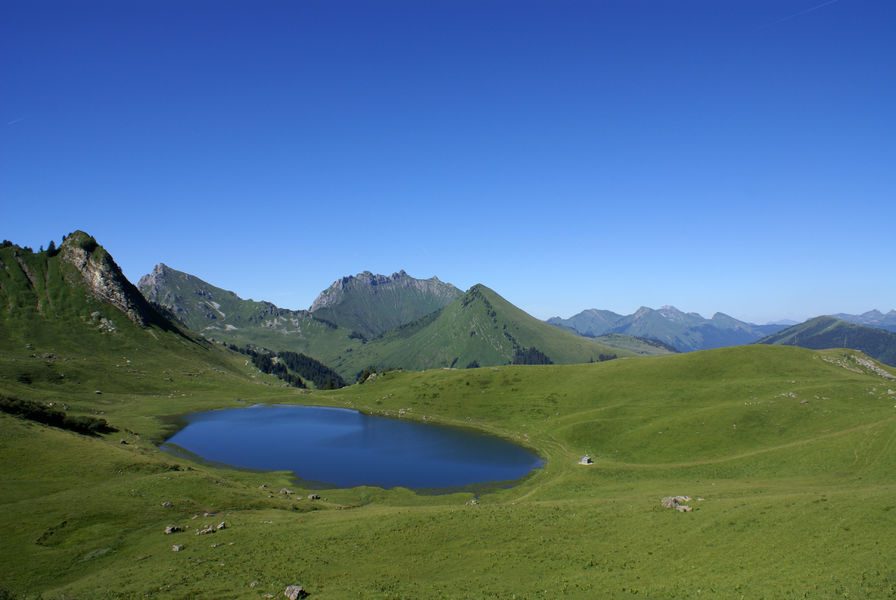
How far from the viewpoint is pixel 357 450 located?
123 metres

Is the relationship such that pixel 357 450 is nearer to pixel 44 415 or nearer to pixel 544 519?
pixel 44 415

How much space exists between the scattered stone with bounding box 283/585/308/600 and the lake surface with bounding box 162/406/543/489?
189 feet

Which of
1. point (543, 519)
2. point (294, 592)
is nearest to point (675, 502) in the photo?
point (543, 519)

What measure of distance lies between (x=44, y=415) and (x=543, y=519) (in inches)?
3724

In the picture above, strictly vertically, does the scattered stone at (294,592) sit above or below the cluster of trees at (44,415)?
below

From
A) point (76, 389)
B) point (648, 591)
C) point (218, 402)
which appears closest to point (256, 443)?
point (218, 402)

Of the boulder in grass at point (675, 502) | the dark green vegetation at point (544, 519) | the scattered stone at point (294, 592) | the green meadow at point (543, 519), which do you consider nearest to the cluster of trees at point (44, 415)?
the green meadow at point (543, 519)

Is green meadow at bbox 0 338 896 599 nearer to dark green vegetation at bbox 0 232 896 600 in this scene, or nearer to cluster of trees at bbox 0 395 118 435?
dark green vegetation at bbox 0 232 896 600

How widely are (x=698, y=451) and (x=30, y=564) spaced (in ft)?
334

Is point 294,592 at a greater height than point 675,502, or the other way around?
point 294,592

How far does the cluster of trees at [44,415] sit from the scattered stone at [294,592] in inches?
3167

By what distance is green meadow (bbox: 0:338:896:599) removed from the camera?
121 feet

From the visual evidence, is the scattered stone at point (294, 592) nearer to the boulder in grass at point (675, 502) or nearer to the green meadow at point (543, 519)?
the green meadow at point (543, 519)

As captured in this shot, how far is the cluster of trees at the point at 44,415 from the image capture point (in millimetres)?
88312
